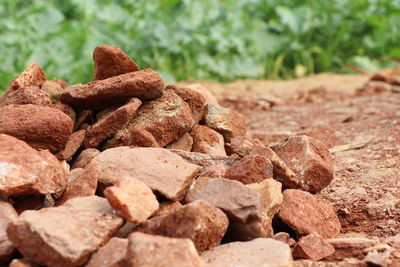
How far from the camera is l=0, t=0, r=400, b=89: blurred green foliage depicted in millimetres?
6672

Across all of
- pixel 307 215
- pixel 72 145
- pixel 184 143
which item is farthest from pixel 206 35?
pixel 307 215

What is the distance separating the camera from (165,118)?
10.0 ft

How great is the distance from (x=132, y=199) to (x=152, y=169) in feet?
1.23

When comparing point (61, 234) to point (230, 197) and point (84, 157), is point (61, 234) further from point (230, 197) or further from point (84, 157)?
point (84, 157)

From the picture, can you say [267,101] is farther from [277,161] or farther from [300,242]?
[300,242]

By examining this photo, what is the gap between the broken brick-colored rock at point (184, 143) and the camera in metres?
3.18

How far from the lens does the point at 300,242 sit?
2.41 metres

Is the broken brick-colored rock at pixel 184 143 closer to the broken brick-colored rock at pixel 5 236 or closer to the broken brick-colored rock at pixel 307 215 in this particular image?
the broken brick-colored rock at pixel 307 215

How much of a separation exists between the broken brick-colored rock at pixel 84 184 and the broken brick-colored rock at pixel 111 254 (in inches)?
15.8

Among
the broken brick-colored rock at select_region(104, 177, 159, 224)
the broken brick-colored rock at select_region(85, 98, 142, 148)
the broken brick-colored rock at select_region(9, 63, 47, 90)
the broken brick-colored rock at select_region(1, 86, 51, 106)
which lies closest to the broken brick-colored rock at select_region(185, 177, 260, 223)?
the broken brick-colored rock at select_region(104, 177, 159, 224)

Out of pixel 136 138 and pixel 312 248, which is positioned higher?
pixel 136 138

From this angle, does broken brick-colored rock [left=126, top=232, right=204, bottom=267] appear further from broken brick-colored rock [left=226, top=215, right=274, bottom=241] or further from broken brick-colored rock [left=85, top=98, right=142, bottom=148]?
broken brick-colored rock [left=85, top=98, right=142, bottom=148]

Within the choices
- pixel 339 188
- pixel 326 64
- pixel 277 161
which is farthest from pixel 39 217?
pixel 326 64

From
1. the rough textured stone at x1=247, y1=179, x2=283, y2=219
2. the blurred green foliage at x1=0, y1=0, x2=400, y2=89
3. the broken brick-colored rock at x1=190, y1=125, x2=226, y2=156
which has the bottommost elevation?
the blurred green foliage at x1=0, y1=0, x2=400, y2=89
